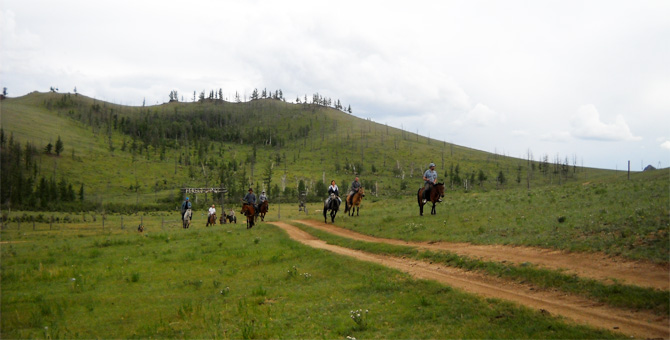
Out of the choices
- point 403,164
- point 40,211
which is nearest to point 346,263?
point 40,211

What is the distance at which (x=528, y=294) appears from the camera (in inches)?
377

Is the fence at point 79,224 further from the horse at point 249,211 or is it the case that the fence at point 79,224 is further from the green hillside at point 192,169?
the green hillside at point 192,169

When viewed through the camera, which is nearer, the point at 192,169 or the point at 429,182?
the point at 429,182

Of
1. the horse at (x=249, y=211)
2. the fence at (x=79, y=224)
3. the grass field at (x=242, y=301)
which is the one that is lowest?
the fence at (x=79, y=224)

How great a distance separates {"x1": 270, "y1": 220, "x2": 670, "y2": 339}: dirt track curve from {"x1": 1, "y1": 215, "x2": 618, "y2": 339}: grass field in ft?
1.84

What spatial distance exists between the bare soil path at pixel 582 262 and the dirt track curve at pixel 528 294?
3cm

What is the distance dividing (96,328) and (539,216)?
61.0 ft

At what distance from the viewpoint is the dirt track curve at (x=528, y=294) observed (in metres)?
7.07

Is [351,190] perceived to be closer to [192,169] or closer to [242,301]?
[242,301]

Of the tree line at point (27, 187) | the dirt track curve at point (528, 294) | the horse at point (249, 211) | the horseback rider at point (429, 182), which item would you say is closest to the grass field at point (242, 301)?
Result: the dirt track curve at point (528, 294)

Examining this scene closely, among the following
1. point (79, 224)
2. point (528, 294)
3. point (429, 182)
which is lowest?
point (79, 224)

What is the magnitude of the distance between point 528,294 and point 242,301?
8542mm

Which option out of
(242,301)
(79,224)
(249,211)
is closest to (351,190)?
(249,211)

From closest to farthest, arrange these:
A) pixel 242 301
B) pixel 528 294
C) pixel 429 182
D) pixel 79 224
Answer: pixel 528 294, pixel 242 301, pixel 429 182, pixel 79 224
